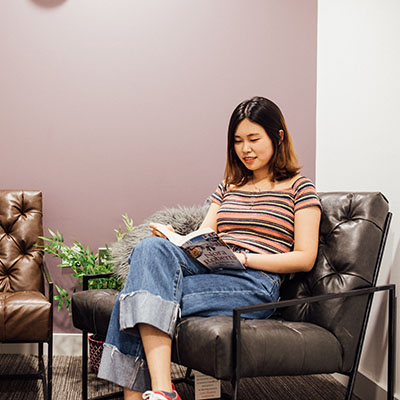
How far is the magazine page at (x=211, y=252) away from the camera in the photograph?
1.58 m

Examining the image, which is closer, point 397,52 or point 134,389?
point 134,389

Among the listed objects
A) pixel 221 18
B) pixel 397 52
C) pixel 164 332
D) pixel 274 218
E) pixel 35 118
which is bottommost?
pixel 164 332

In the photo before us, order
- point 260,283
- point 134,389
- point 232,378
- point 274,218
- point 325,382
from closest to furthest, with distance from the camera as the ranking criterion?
point 232,378 → point 134,389 → point 260,283 → point 274,218 → point 325,382

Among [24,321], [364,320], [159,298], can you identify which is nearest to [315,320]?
[364,320]

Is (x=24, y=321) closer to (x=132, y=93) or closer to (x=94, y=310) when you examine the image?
(x=94, y=310)

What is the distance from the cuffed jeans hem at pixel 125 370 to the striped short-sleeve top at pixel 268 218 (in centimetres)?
59

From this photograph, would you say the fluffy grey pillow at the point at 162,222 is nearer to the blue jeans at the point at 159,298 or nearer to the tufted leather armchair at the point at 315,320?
the tufted leather armchair at the point at 315,320

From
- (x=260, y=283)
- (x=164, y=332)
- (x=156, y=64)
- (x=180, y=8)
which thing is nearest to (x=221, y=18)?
(x=180, y=8)

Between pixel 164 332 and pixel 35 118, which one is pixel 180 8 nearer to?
pixel 35 118

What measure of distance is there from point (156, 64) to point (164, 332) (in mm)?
1677

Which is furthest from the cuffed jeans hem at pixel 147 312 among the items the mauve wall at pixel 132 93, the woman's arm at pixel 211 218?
the mauve wall at pixel 132 93

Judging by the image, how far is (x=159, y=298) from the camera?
151 centimetres

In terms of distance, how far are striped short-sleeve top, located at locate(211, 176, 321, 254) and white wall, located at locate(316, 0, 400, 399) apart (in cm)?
36

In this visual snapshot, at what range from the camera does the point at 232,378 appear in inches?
55.2
